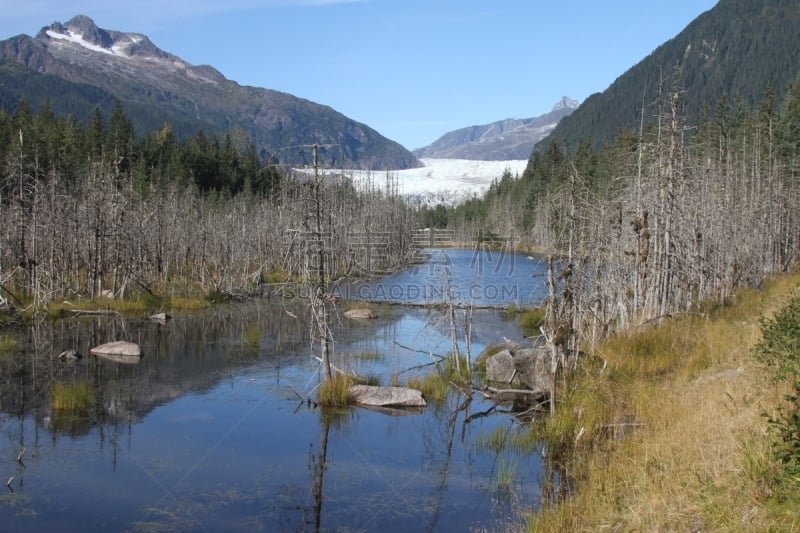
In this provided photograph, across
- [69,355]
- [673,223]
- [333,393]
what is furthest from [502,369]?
[69,355]

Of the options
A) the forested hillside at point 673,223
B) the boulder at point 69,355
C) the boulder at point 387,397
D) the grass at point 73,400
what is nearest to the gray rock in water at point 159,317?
the boulder at point 69,355

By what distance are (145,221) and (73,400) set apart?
2879cm

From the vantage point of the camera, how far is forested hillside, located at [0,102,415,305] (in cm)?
3378

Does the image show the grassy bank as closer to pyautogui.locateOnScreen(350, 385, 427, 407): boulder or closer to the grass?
pyautogui.locateOnScreen(350, 385, 427, 407): boulder

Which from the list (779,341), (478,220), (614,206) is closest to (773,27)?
(478,220)

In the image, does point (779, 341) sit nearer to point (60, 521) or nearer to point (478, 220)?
point (60, 521)

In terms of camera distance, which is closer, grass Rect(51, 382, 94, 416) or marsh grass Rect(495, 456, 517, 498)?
marsh grass Rect(495, 456, 517, 498)

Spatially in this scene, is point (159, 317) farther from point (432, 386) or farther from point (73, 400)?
point (432, 386)

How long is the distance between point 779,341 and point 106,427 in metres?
14.5

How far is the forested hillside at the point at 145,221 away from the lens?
3378 centimetres

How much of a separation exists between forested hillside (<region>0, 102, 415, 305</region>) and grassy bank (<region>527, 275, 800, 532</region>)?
8311mm

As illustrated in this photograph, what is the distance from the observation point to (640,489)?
9.79m

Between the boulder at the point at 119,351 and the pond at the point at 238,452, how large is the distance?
1.59ft

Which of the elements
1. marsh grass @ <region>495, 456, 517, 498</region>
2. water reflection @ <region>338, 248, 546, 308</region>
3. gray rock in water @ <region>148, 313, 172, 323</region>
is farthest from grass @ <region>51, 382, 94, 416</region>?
water reflection @ <region>338, 248, 546, 308</region>
